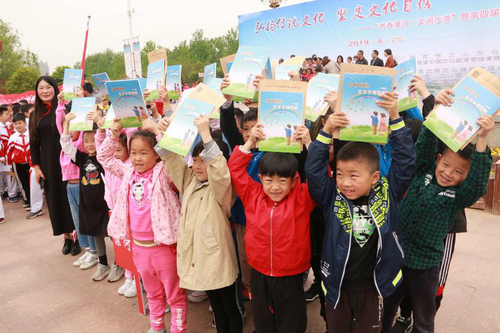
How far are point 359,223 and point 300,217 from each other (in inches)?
13.3

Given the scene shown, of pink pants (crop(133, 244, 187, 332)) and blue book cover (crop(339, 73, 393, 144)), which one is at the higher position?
blue book cover (crop(339, 73, 393, 144))

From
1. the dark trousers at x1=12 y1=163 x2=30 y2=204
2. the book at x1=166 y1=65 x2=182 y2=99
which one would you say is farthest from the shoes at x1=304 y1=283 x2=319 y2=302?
the dark trousers at x1=12 y1=163 x2=30 y2=204

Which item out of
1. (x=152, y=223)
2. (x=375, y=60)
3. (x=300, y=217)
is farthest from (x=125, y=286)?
(x=375, y=60)

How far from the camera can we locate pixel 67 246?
13.6 ft

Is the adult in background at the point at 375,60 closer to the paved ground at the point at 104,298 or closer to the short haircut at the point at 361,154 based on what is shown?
the paved ground at the point at 104,298

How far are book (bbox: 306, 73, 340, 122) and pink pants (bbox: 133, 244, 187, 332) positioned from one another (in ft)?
4.39

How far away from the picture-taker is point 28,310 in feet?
9.96

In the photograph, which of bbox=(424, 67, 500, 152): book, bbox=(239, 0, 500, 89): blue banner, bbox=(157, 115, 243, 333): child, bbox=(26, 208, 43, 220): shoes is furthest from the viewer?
bbox=(239, 0, 500, 89): blue banner

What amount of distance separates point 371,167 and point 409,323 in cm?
150

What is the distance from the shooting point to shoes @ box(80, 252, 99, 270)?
3.67m

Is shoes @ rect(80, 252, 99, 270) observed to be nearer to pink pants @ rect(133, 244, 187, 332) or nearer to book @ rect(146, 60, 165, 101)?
pink pants @ rect(133, 244, 187, 332)

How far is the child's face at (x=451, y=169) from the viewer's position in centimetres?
183

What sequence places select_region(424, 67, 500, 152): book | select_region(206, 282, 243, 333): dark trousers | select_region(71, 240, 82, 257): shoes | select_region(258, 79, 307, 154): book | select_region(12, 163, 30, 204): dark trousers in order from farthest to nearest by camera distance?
select_region(12, 163, 30, 204): dark trousers, select_region(71, 240, 82, 257): shoes, select_region(206, 282, 243, 333): dark trousers, select_region(258, 79, 307, 154): book, select_region(424, 67, 500, 152): book

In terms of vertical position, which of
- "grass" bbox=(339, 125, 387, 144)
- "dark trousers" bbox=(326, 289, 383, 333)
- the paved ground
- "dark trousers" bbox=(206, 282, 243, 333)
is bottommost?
the paved ground
